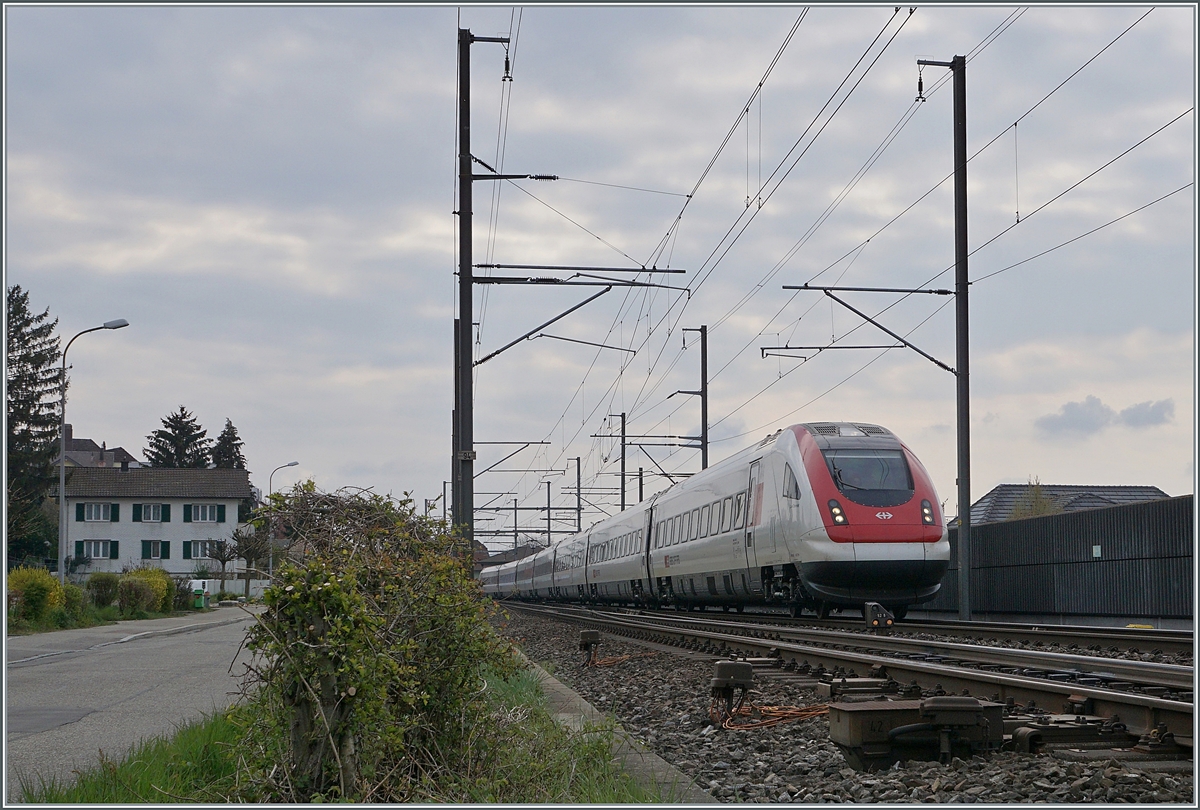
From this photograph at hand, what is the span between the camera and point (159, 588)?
39938 mm

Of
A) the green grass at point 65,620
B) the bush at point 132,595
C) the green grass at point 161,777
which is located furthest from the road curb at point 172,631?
the green grass at point 161,777

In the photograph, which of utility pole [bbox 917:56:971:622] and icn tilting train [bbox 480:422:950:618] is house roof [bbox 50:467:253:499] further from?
utility pole [bbox 917:56:971:622]

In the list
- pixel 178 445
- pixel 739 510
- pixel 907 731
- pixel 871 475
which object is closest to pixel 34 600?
pixel 739 510

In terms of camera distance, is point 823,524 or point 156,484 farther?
point 156,484

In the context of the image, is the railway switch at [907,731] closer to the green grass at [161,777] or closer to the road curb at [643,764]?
the road curb at [643,764]

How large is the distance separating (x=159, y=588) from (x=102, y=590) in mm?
2876

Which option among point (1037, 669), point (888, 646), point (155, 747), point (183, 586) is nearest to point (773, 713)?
point (1037, 669)

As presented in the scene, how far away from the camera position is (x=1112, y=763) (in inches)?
234

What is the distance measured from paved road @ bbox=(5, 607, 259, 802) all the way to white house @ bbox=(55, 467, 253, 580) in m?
56.1

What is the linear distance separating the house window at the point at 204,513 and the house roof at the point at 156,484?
2.65 ft

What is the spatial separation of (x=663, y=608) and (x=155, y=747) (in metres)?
32.2

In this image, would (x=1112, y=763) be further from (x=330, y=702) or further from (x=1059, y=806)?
(x=330, y=702)

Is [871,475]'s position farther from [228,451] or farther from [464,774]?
[228,451]

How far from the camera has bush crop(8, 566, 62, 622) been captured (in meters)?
27.6
